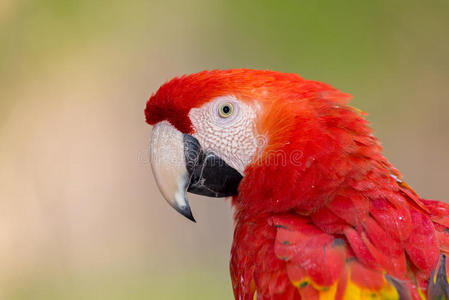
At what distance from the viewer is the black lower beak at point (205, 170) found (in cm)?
105

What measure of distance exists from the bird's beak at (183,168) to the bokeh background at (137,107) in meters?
1.31

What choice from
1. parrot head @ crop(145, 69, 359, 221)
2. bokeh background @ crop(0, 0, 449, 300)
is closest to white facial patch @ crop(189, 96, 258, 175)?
parrot head @ crop(145, 69, 359, 221)

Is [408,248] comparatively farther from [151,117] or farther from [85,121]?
[85,121]

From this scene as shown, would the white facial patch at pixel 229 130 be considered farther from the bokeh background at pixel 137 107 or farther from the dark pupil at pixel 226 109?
the bokeh background at pixel 137 107

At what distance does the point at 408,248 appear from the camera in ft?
2.73

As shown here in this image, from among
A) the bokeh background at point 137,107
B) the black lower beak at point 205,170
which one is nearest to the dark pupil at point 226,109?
the black lower beak at point 205,170

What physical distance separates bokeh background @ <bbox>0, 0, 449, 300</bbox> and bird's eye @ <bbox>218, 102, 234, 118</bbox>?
4.54 feet

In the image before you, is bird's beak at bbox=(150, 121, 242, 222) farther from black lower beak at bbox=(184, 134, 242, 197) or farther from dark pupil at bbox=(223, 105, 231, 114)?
dark pupil at bbox=(223, 105, 231, 114)

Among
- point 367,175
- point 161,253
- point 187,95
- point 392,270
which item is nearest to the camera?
point 392,270

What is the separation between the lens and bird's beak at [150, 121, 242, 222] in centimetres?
105

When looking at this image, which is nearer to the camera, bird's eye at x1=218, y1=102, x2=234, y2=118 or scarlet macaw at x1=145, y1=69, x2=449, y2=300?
scarlet macaw at x1=145, y1=69, x2=449, y2=300

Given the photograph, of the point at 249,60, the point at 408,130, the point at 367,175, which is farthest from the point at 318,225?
the point at 408,130

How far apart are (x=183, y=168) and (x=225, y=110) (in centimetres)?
18

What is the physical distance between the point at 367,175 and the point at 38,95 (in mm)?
1946
